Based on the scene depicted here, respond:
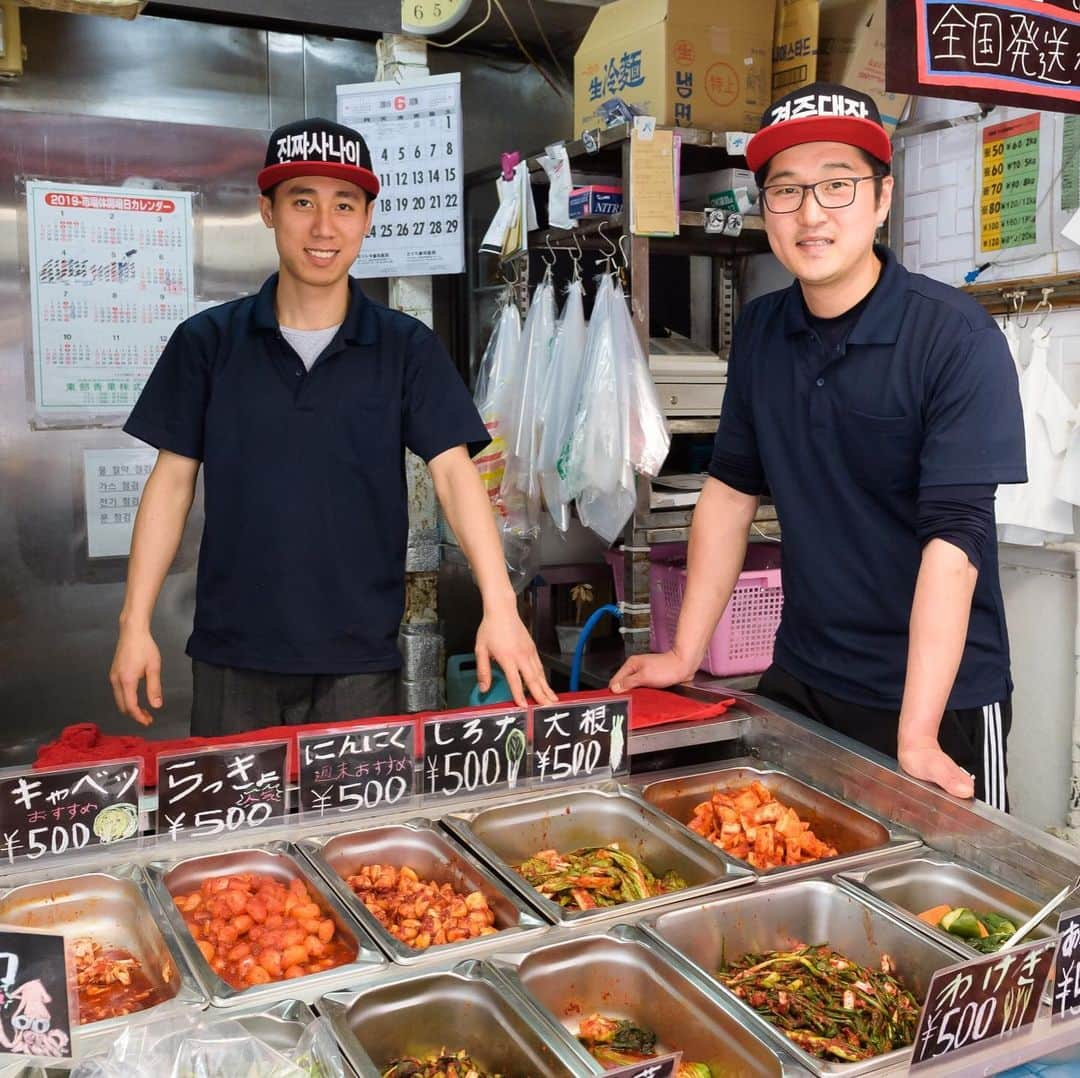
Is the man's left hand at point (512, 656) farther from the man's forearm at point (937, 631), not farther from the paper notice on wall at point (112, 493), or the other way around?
the paper notice on wall at point (112, 493)

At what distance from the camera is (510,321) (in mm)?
3820

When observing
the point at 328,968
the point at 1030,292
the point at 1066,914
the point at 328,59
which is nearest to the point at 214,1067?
the point at 328,968

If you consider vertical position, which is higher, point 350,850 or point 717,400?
point 717,400

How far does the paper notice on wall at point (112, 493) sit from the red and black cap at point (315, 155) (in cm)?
178

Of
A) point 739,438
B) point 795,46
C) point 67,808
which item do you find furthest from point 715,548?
point 795,46

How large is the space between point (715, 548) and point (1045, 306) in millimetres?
1875

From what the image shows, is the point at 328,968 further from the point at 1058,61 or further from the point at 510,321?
the point at 510,321

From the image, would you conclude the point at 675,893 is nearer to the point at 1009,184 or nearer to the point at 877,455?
the point at 877,455

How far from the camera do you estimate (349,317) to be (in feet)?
8.64

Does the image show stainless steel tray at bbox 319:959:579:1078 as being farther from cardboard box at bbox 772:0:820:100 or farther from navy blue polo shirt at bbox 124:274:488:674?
cardboard box at bbox 772:0:820:100

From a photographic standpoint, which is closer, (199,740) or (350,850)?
(350,850)

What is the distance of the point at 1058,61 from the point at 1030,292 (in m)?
1.35

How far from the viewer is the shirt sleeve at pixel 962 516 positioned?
1918 mm

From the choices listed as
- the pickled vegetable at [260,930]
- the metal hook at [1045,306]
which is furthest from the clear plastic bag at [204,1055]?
the metal hook at [1045,306]
